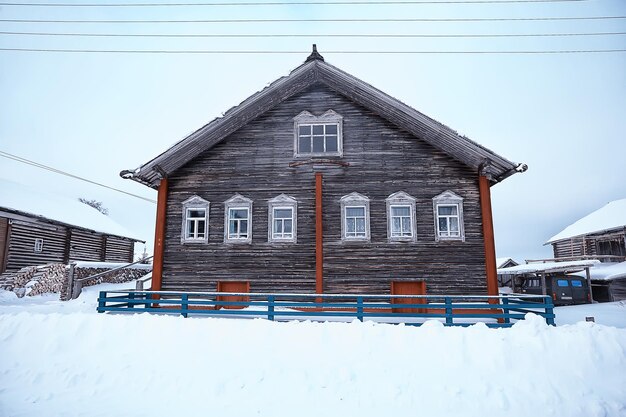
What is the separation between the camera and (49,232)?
2573 cm

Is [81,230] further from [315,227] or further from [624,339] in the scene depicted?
[624,339]

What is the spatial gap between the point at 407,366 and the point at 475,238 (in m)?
7.58

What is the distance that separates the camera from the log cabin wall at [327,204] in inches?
558

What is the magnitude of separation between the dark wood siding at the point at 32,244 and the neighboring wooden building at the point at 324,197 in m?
13.9

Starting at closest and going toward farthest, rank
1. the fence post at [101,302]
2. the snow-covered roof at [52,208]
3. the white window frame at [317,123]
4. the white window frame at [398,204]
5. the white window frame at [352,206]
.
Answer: the fence post at [101,302] → the white window frame at [398,204] → the white window frame at [352,206] → the white window frame at [317,123] → the snow-covered roof at [52,208]

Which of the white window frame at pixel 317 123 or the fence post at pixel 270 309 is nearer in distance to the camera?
the fence post at pixel 270 309

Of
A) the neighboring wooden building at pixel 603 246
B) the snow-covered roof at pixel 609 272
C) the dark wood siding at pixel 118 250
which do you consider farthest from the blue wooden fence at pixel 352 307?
the dark wood siding at pixel 118 250

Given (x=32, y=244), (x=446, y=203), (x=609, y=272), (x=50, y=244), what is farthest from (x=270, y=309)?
(x=609, y=272)

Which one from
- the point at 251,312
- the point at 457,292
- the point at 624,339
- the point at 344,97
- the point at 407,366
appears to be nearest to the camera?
the point at 407,366

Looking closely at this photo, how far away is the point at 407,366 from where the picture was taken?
8383mm

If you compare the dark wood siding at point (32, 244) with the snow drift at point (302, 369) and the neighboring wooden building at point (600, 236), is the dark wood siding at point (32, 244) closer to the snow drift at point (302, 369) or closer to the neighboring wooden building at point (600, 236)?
the snow drift at point (302, 369)

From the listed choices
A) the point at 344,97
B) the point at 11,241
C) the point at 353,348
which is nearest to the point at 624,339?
the point at 353,348

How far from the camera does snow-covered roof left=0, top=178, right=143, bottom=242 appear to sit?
941 inches

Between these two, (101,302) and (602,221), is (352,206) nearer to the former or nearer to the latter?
(101,302)
